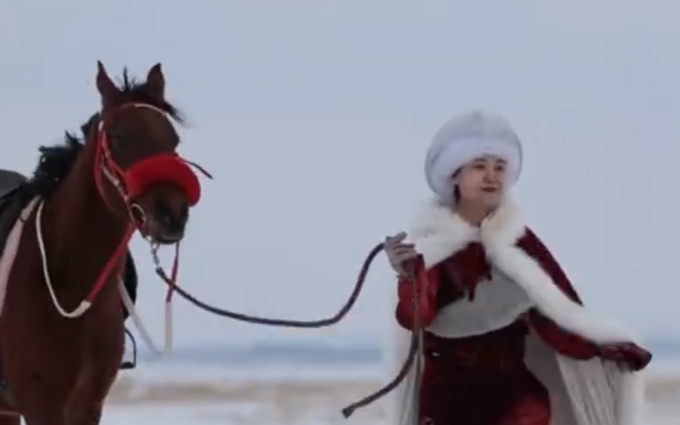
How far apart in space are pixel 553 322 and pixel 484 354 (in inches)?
8.7

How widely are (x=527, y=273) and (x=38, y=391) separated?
1711mm

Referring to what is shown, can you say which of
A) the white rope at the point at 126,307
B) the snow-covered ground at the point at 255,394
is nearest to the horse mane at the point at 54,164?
the white rope at the point at 126,307

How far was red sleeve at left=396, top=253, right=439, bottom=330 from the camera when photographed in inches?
177

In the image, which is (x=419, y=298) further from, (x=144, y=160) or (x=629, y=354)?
(x=144, y=160)

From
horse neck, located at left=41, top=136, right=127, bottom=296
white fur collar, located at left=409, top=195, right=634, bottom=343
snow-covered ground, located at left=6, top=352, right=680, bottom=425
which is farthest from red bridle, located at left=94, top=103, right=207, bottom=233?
snow-covered ground, located at left=6, top=352, right=680, bottom=425

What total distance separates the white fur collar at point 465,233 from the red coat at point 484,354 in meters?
0.02

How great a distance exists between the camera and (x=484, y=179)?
4613 millimetres

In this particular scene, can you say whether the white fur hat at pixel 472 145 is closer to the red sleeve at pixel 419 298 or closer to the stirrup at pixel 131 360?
the red sleeve at pixel 419 298

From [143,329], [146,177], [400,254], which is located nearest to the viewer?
[400,254]

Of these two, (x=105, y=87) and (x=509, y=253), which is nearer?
(x=509, y=253)

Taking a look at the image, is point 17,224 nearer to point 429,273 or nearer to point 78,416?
point 78,416

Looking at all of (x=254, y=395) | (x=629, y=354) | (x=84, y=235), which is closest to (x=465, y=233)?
(x=629, y=354)

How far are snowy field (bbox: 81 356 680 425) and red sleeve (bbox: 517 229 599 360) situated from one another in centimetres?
570

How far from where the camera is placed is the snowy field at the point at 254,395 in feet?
36.4
